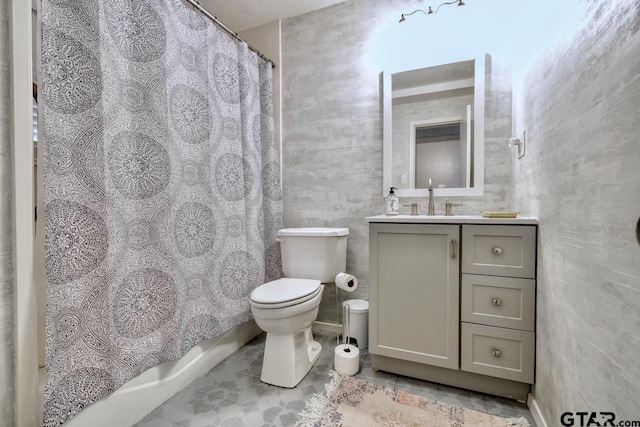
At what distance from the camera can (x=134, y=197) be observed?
1099mm

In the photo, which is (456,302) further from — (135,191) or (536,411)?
(135,191)

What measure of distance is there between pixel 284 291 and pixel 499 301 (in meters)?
1.01

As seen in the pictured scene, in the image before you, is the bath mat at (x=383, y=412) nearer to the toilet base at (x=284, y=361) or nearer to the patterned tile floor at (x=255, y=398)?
the patterned tile floor at (x=255, y=398)

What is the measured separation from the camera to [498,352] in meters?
1.22

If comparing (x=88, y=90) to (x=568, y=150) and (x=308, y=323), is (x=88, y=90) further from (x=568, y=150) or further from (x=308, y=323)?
(x=568, y=150)

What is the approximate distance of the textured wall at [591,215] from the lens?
1.91 ft

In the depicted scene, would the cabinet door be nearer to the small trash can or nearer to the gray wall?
the small trash can

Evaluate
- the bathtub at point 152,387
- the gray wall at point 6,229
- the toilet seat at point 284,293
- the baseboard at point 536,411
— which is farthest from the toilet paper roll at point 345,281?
the gray wall at point 6,229

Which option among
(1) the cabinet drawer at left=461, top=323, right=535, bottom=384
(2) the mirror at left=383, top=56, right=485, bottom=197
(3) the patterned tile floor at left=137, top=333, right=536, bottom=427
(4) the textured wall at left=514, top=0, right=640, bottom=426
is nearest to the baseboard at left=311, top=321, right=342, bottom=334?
(3) the patterned tile floor at left=137, top=333, right=536, bottom=427

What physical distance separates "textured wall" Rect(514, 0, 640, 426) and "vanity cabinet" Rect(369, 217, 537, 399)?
90 mm

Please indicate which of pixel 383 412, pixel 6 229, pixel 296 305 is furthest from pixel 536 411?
pixel 6 229

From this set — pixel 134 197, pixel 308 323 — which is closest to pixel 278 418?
pixel 308 323

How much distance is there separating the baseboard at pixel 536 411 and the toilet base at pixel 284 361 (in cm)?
102

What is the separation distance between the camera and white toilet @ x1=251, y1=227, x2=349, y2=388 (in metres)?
1.33
